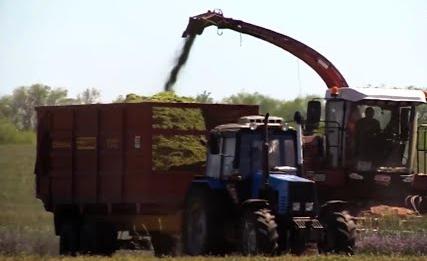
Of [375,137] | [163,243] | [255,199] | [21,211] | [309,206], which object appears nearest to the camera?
[309,206]

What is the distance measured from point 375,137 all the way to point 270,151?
15.4 feet

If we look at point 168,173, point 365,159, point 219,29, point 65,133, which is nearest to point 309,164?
point 365,159

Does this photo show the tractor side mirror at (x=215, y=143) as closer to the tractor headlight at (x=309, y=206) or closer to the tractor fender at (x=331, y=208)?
the tractor headlight at (x=309, y=206)

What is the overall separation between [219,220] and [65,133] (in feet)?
18.5

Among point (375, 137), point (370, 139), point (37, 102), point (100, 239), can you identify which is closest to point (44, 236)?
point (100, 239)

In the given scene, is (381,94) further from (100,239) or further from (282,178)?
(100,239)

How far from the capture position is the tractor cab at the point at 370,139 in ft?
71.2

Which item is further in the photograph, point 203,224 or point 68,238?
point 68,238

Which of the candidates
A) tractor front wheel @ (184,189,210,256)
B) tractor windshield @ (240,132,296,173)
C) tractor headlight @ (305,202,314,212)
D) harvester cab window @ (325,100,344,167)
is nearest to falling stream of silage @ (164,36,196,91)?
harvester cab window @ (325,100,344,167)

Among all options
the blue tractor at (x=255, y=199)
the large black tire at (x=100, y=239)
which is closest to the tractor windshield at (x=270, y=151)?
the blue tractor at (x=255, y=199)

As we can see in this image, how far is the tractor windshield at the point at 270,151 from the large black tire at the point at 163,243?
11.8ft

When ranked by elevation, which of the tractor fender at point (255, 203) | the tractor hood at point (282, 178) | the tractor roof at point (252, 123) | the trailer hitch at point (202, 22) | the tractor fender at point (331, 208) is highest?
the trailer hitch at point (202, 22)

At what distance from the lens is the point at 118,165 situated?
2072cm

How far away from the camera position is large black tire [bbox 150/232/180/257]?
20.7 m
